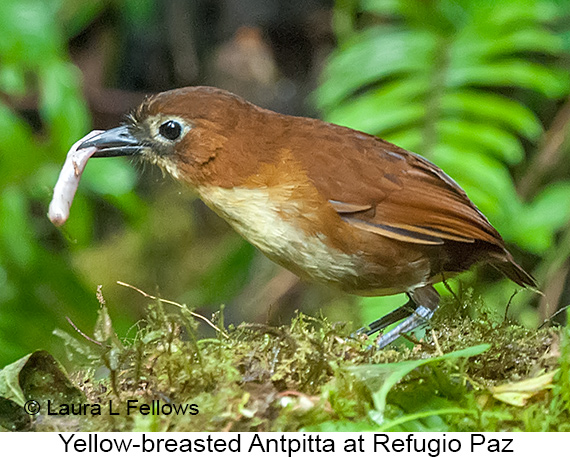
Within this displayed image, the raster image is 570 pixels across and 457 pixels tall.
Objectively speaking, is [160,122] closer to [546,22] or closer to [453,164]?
[453,164]

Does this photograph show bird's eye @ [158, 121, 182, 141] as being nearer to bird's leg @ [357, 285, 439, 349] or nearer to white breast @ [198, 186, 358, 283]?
white breast @ [198, 186, 358, 283]

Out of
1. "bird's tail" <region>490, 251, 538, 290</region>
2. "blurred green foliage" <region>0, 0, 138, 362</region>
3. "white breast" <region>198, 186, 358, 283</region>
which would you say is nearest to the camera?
"white breast" <region>198, 186, 358, 283</region>

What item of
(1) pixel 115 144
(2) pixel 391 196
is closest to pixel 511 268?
(2) pixel 391 196

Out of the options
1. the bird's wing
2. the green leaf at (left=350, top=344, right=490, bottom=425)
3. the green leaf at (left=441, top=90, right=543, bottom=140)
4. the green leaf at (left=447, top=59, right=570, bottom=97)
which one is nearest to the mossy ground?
the green leaf at (left=350, top=344, right=490, bottom=425)

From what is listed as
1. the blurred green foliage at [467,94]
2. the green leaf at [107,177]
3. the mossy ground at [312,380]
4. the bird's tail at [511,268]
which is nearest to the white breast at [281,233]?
the mossy ground at [312,380]

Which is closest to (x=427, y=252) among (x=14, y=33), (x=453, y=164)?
(x=453, y=164)

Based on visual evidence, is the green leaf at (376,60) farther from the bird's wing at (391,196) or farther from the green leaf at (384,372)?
the green leaf at (384,372)

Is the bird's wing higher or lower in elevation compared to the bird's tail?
higher

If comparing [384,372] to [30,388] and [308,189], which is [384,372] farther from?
[30,388]
